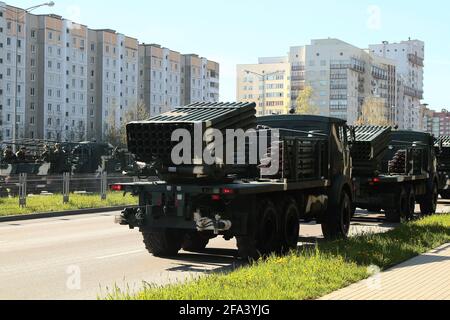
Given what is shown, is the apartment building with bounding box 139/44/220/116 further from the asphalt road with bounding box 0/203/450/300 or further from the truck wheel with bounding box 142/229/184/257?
the truck wheel with bounding box 142/229/184/257

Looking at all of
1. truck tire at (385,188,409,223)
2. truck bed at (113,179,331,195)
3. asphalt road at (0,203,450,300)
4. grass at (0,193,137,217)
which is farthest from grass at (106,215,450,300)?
grass at (0,193,137,217)

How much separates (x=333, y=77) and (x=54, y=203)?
478 ft

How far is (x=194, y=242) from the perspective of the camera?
13.0 meters

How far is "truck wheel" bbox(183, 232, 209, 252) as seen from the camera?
12.9m

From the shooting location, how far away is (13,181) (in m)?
23.3

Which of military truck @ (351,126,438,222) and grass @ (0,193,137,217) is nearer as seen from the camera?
military truck @ (351,126,438,222)

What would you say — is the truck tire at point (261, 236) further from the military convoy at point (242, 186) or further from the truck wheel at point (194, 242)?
the truck wheel at point (194, 242)

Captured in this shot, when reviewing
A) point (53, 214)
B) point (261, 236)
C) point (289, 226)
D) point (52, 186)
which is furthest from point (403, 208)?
point (52, 186)

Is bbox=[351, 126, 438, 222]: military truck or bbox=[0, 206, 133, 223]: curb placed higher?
bbox=[351, 126, 438, 222]: military truck

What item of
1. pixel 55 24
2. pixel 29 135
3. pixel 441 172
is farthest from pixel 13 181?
pixel 55 24

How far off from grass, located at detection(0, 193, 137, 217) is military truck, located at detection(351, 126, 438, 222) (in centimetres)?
982

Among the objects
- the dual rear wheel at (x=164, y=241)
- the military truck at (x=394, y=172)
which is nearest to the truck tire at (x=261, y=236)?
the dual rear wheel at (x=164, y=241)

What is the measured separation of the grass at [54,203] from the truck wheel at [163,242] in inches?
377

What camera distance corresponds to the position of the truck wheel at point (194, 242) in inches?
509
